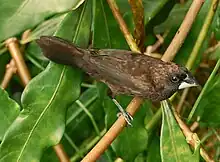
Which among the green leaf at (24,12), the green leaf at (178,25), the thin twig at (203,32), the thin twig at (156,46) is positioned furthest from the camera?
the thin twig at (156,46)

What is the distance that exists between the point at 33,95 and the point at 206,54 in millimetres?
747

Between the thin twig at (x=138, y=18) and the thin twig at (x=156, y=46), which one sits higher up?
the thin twig at (x=138, y=18)

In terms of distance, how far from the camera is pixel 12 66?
5.37 feet

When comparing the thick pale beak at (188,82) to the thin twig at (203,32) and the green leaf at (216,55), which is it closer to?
the thin twig at (203,32)

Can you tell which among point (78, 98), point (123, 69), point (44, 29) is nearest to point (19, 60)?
point (44, 29)

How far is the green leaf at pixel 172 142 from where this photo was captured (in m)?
1.15

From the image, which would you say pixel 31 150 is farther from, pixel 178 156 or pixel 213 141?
pixel 213 141

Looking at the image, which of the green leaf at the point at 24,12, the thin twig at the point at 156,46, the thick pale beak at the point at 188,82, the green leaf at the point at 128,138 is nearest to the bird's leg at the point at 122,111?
the green leaf at the point at 128,138

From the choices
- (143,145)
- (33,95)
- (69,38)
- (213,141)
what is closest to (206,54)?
(213,141)

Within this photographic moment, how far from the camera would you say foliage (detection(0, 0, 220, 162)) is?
112 cm

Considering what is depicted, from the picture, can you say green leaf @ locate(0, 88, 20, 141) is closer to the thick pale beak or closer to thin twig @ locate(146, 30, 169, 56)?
the thick pale beak

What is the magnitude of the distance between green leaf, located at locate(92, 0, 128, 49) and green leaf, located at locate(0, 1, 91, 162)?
14cm

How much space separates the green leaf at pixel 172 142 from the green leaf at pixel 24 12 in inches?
12.2

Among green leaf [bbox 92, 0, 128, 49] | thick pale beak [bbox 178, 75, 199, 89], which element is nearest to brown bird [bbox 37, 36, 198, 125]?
thick pale beak [bbox 178, 75, 199, 89]
